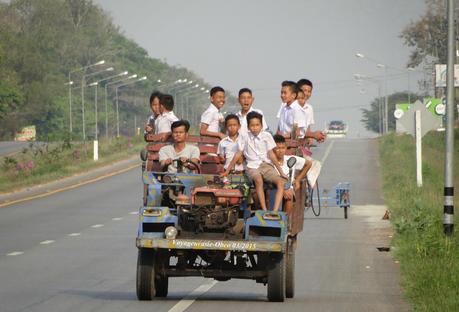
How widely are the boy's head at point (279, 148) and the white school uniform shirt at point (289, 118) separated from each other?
2.51m

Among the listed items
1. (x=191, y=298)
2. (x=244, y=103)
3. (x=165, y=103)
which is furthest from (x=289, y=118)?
(x=191, y=298)

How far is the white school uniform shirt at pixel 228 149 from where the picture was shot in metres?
16.8

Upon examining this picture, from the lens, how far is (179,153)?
55.6ft

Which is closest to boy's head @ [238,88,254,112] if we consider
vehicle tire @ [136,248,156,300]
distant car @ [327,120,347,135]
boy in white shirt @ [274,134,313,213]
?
boy in white shirt @ [274,134,313,213]

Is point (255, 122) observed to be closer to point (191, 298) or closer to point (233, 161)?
point (233, 161)

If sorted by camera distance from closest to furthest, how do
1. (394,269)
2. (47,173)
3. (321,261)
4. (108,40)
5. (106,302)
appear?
1. (106,302)
2. (394,269)
3. (321,261)
4. (47,173)
5. (108,40)

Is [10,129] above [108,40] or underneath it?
underneath

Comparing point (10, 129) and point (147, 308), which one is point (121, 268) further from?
point (10, 129)

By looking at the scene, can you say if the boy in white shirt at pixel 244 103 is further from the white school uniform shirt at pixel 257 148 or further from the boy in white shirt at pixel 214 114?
the white school uniform shirt at pixel 257 148

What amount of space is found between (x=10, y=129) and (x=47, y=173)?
7559cm

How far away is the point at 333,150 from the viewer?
80.7 meters

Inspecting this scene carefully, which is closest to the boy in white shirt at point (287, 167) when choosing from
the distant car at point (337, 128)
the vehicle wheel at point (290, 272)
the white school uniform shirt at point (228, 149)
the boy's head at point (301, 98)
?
the white school uniform shirt at point (228, 149)

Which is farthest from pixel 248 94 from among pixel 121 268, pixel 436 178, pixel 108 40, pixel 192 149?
pixel 108 40

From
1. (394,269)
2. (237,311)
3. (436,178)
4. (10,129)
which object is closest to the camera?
(237,311)
